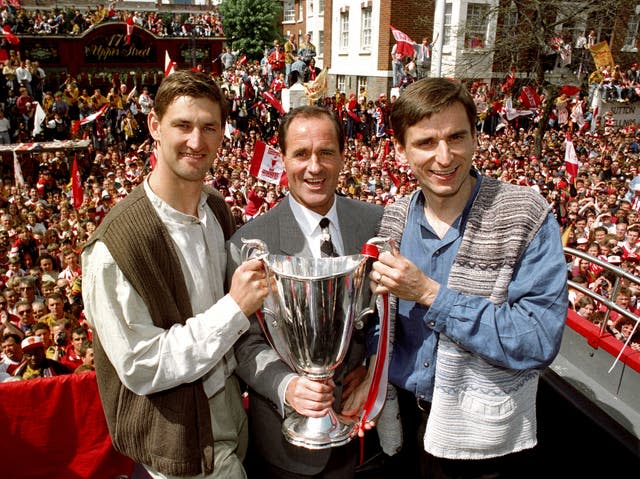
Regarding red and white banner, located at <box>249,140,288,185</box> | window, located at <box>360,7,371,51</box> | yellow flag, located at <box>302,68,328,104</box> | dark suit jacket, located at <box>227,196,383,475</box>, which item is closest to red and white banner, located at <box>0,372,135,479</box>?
dark suit jacket, located at <box>227,196,383,475</box>

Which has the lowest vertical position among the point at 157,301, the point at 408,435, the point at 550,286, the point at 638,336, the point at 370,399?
the point at 638,336

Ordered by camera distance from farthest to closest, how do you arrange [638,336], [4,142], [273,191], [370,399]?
1. [4,142]
2. [273,191]
3. [638,336]
4. [370,399]

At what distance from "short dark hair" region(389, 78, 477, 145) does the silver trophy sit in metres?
0.49

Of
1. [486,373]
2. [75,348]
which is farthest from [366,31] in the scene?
[486,373]

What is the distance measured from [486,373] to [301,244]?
897 mm

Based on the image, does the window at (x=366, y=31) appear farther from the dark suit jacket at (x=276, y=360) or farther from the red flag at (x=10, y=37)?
the dark suit jacket at (x=276, y=360)

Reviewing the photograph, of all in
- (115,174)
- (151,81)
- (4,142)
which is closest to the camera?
(115,174)

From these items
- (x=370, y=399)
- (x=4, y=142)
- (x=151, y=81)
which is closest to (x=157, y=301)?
(x=370, y=399)

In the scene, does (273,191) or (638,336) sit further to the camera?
(273,191)

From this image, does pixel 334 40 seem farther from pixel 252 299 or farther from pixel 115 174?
pixel 252 299

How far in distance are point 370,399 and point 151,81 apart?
3051 centimetres

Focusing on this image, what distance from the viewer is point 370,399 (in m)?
2.06

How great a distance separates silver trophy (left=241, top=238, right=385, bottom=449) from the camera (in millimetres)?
1913

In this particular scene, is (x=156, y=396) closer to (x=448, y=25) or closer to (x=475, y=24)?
(x=475, y=24)
